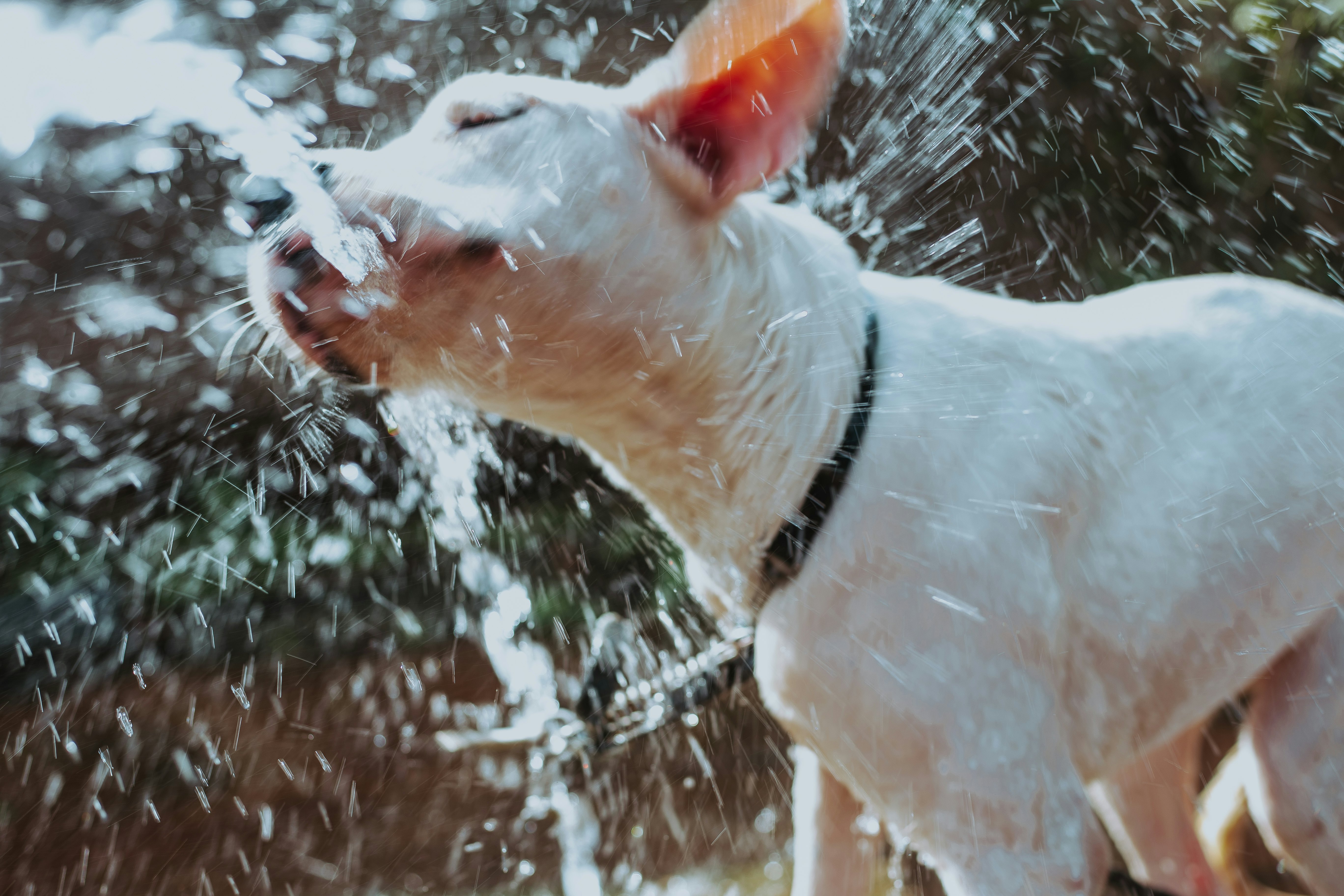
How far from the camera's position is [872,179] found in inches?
129

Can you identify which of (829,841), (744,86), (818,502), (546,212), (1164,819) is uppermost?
(744,86)

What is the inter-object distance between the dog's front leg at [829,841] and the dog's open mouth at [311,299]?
0.96 m

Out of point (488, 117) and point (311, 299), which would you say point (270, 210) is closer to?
point (311, 299)

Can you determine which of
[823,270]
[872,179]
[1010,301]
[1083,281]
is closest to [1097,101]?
[1083,281]

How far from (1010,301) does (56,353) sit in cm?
406

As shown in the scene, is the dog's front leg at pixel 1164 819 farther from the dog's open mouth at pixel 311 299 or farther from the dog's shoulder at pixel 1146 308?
the dog's open mouth at pixel 311 299

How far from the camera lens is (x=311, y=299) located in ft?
3.75

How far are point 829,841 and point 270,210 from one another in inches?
49.1

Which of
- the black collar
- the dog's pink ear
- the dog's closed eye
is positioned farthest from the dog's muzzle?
the black collar

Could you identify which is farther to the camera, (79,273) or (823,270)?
(79,273)

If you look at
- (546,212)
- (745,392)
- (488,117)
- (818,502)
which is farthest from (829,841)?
(488,117)

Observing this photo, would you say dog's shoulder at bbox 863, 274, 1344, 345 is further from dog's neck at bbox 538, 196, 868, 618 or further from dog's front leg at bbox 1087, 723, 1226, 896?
dog's front leg at bbox 1087, 723, 1226, 896

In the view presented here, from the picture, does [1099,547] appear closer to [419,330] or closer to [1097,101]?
[419,330]

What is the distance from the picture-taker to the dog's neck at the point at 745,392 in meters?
1.29
